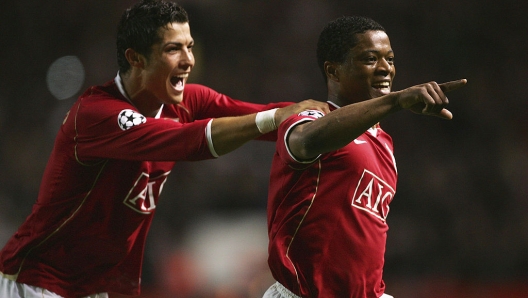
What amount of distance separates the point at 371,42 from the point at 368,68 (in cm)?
12

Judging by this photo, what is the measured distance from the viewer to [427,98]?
2143mm

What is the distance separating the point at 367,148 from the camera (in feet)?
9.49

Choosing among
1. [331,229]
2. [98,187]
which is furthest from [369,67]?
[98,187]

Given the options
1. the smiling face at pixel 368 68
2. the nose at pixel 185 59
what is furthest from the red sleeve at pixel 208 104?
the smiling face at pixel 368 68

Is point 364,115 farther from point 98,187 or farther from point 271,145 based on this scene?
point 271,145

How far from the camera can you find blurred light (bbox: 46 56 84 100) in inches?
316

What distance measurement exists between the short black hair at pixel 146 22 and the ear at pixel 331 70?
746mm

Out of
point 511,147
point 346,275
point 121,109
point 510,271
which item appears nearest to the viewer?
point 346,275

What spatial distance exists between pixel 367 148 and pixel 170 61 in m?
1.05

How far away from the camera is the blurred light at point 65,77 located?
8.03 m

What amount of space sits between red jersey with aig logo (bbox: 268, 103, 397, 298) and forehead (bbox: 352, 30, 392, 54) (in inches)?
16.3

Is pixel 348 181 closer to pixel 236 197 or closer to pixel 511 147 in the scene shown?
pixel 236 197

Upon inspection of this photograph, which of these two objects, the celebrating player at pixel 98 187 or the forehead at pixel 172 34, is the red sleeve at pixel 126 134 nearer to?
the celebrating player at pixel 98 187

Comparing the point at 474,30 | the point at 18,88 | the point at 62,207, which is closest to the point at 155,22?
the point at 62,207
